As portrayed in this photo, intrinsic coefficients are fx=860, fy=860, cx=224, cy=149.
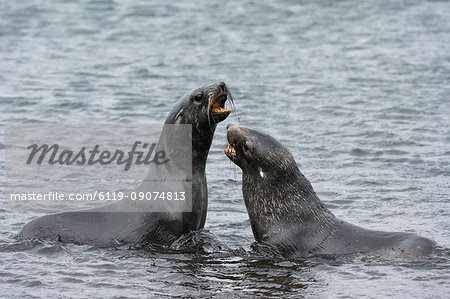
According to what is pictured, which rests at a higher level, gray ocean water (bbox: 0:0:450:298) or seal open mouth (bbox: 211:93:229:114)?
seal open mouth (bbox: 211:93:229:114)

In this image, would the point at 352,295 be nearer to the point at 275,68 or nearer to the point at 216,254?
the point at 216,254

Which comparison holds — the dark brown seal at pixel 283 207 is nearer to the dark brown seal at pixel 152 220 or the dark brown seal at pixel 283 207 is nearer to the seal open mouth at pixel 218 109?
the seal open mouth at pixel 218 109

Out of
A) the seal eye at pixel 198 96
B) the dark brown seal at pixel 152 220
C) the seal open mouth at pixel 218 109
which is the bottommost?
the dark brown seal at pixel 152 220

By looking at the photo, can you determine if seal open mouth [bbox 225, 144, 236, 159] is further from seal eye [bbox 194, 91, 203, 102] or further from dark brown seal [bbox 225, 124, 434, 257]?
seal eye [bbox 194, 91, 203, 102]

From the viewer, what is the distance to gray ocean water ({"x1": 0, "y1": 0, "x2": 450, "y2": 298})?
942cm

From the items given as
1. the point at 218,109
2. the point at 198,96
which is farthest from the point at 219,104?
the point at 198,96

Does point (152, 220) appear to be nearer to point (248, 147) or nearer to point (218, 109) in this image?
point (248, 147)

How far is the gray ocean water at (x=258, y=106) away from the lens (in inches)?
371

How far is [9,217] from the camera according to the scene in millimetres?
11711

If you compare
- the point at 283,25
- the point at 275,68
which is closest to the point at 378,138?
the point at 275,68

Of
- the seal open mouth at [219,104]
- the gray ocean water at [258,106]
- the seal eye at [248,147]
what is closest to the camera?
the gray ocean water at [258,106]

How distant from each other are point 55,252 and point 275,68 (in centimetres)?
1212

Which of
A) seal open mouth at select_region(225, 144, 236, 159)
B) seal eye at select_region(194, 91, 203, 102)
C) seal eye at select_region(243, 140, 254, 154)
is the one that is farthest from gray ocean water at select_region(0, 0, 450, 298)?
seal eye at select_region(194, 91, 203, 102)

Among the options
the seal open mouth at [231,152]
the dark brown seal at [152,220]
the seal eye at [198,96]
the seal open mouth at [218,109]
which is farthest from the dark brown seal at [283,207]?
the seal eye at [198,96]
